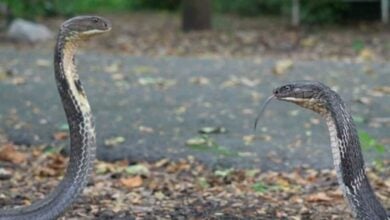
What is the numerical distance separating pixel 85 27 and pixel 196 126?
4.49 metres

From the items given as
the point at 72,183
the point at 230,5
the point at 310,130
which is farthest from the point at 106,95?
the point at 230,5

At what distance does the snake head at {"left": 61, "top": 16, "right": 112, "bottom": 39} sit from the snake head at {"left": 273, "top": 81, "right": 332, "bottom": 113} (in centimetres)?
104

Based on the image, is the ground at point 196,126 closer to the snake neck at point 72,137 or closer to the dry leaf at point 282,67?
the dry leaf at point 282,67

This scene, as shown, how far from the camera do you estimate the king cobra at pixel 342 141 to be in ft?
13.1

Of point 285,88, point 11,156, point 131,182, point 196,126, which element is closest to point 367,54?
point 196,126

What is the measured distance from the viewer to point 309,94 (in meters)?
4.07

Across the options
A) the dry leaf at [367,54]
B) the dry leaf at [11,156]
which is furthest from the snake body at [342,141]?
the dry leaf at [367,54]

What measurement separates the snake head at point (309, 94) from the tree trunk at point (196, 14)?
1374 centimetres

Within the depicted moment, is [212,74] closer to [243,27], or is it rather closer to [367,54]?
[367,54]

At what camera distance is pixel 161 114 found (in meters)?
9.64

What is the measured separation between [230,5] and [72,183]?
18.3 meters

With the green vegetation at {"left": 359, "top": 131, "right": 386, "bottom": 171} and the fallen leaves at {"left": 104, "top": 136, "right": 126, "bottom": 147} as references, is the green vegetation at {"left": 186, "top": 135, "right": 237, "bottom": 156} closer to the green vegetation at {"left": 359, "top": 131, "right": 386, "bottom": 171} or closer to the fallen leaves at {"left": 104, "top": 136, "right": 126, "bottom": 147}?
the fallen leaves at {"left": 104, "top": 136, "right": 126, "bottom": 147}

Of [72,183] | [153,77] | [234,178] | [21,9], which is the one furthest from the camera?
[21,9]

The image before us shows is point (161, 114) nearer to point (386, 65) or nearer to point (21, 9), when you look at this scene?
point (386, 65)
